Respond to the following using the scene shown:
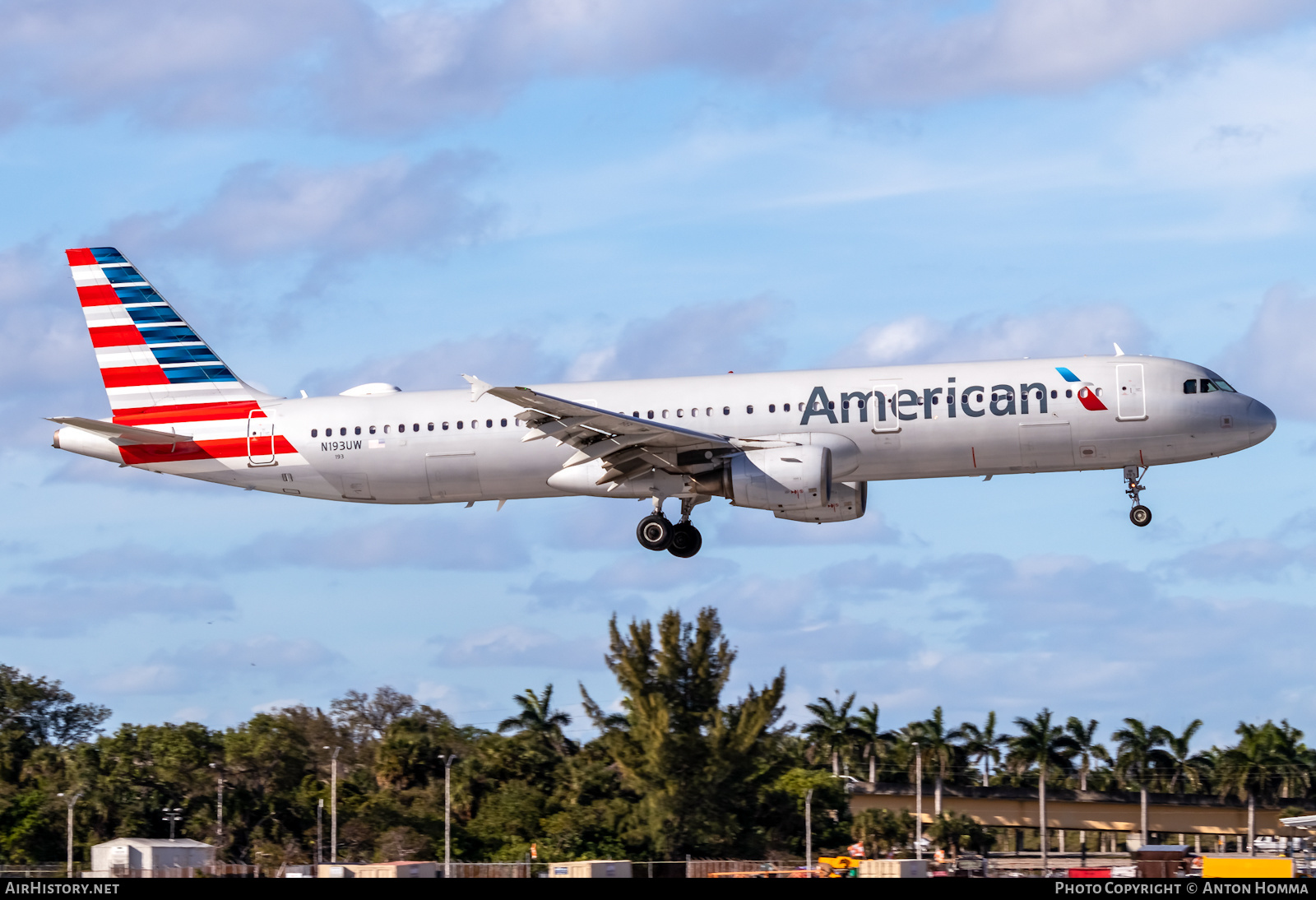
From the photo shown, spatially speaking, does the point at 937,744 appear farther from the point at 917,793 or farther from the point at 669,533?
the point at 669,533

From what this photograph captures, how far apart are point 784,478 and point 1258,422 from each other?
1296 centimetres

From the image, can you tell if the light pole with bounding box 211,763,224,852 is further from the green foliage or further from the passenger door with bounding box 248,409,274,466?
the passenger door with bounding box 248,409,274,466

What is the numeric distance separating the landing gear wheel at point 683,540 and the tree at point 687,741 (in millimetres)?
34362

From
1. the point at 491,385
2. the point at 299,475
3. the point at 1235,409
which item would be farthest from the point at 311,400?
the point at 1235,409

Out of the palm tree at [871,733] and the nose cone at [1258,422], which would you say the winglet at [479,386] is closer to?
the nose cone at [1258,422]

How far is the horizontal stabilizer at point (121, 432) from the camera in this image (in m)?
47.6

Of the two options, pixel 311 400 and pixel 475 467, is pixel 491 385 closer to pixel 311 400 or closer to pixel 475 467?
pixel 475 467

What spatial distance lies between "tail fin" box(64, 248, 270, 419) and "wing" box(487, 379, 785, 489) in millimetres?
9477

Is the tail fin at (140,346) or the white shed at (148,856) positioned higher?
the tail fin at (140,346)

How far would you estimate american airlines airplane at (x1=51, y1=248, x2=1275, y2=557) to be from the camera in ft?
142

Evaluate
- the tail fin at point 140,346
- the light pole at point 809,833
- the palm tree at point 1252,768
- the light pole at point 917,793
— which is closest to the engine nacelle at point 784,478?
the tail fin at point 140,346

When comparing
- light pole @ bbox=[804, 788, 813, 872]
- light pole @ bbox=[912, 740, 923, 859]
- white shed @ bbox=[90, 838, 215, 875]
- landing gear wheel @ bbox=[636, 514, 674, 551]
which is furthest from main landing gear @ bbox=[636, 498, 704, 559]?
light pole @ bbox=[912, 740, 923, 859]

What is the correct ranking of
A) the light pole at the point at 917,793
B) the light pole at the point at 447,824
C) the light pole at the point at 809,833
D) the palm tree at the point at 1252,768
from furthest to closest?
the palm tree at the point at 1252,768 < the light pole at the point at 917,793 < the light pole at the point at 809,833 < the light pole at the point at 447,824

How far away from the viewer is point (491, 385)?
41.0 metres
